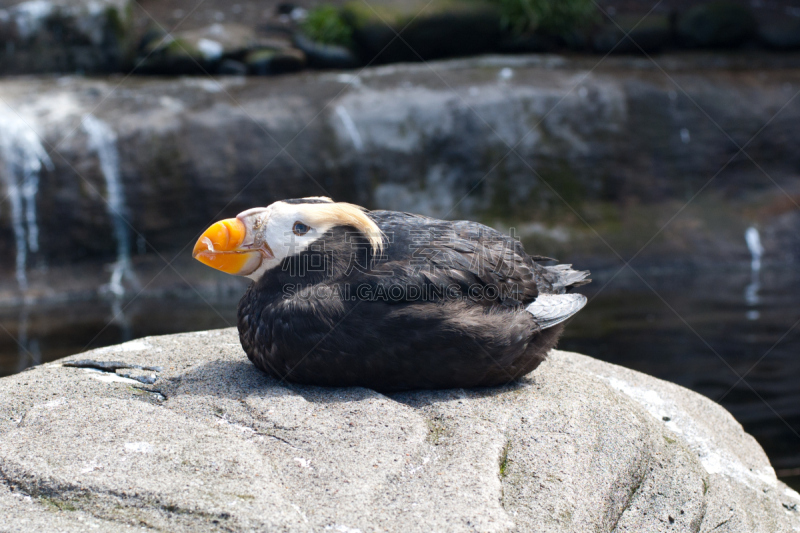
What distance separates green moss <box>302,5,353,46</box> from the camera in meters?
11.7

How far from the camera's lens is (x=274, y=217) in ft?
10.2

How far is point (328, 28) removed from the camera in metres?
11.7

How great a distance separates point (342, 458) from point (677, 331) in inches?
218

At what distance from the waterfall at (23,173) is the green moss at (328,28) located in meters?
4.65

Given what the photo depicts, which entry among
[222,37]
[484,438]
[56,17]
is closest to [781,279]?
[484,438]

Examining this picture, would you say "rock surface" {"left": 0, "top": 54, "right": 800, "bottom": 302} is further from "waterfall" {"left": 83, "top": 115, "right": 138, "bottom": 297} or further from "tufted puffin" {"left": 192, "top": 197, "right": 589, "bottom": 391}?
"tufted puffin" {"left": 192, "top": 197, "right": 589, "bottom": 391}

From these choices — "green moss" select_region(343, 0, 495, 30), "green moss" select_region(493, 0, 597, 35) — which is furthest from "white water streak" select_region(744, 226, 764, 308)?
"green moss" select_region(343, 0, 495, 30)

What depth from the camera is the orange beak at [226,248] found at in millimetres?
3043

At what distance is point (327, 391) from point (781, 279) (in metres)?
7.92

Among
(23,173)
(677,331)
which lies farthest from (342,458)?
(23,173)

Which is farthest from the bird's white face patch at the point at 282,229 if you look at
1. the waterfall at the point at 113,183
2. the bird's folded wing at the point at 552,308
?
the waterfall at the point at 113,183

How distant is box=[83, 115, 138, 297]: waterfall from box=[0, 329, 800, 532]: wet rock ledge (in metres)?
5.92

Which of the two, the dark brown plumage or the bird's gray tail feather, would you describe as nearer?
the dark brown plumage

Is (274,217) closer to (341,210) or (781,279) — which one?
(341,210)
